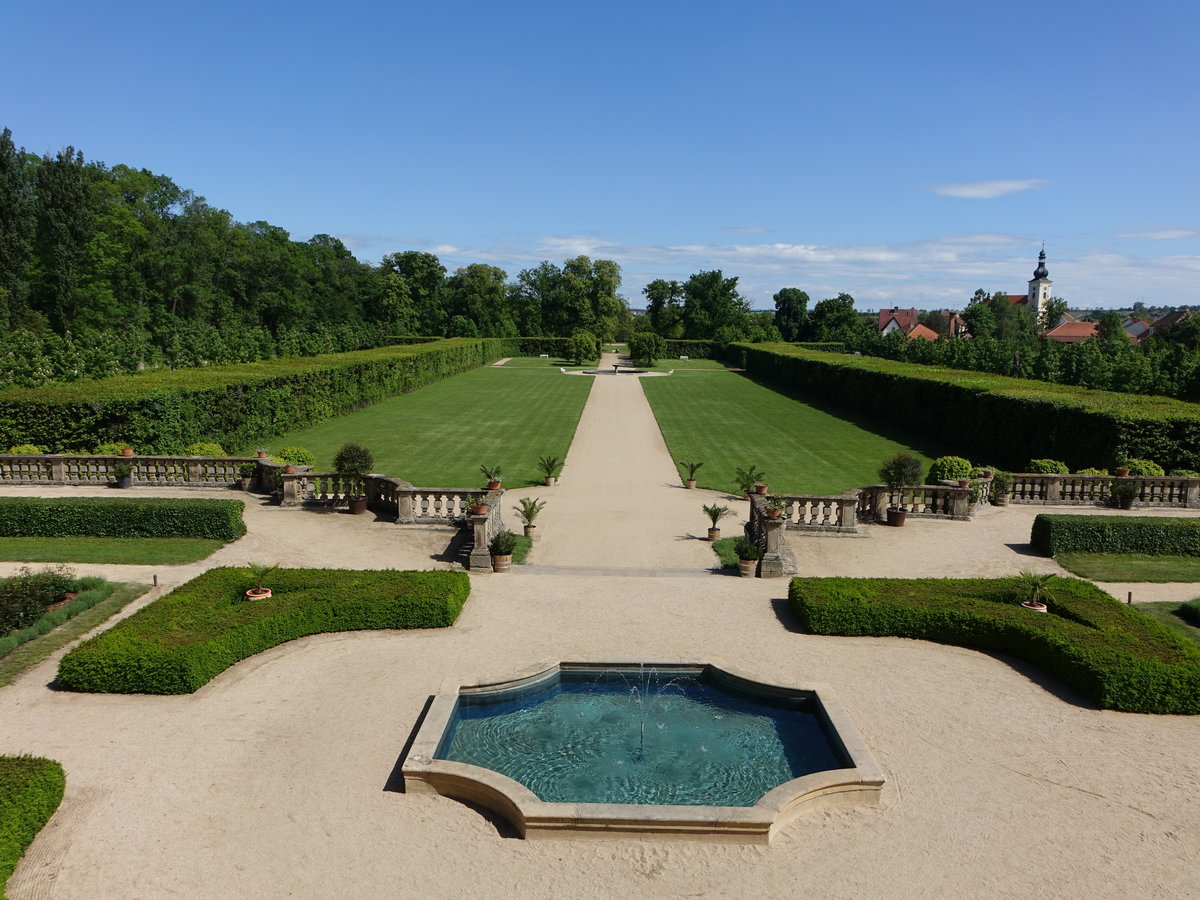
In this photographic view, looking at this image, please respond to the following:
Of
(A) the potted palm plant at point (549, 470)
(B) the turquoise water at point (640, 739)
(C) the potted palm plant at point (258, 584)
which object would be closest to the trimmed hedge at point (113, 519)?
(C) the potted palm plant at point (258, 584)

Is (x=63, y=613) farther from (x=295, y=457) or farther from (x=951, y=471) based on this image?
(x=951, y=471)

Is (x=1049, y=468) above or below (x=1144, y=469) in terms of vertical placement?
below

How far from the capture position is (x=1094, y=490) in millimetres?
24062

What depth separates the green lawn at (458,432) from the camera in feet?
98.1

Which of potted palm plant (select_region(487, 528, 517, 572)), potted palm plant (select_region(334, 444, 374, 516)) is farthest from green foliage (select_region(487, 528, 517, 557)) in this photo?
potted palm plant (select_region(334, 444, 374, 516))

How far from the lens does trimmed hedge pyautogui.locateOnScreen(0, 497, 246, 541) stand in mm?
19406

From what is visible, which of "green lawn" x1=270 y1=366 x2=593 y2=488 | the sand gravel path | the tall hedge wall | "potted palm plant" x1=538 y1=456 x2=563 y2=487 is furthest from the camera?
"green lawn" x1=270 y1=366 x2=593 y2=488

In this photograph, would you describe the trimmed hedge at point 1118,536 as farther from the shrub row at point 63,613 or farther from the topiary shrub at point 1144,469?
the shrub row at point 63,613

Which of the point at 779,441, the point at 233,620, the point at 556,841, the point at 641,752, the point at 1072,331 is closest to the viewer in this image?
the point at 556,841

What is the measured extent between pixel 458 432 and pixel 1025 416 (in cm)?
2518

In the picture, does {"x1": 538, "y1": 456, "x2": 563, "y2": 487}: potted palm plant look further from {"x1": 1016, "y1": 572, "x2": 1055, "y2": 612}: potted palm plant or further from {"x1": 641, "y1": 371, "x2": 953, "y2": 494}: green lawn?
{"x1": 1016, "y1": 572, "x2": 1055, "y2": 612}: potted palm plant

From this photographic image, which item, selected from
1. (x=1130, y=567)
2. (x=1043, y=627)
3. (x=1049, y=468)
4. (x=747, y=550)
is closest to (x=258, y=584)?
(x=747, y=550)

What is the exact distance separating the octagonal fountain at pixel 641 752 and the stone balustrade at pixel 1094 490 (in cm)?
1642

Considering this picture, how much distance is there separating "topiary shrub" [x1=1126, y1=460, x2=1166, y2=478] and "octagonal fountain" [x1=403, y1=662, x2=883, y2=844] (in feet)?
62.0
